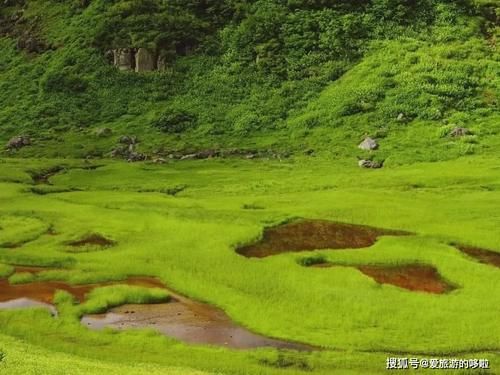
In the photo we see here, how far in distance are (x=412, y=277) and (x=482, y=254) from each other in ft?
22.8

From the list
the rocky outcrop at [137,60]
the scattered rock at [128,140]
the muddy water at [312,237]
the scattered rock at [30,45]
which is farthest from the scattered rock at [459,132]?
the scattered rock at [30,45]

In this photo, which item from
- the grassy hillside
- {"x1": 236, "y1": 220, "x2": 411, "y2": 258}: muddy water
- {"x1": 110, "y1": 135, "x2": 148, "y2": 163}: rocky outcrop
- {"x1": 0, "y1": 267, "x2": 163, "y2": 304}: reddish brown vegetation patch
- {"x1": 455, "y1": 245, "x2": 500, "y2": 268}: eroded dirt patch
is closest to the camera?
{"x1": 0, "y1": 267, "x2": 163, "y2": 304}: reddish brown vegetation patch

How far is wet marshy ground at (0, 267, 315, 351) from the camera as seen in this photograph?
31.9m

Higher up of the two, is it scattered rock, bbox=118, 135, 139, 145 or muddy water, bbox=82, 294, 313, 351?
muddy water, bbox=82, 294, 313, 351

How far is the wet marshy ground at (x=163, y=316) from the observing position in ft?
105

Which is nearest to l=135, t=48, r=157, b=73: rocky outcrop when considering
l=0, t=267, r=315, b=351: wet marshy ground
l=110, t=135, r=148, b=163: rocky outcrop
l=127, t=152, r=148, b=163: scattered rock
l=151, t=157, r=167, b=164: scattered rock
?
l=110, t=135, r=148, b=163: rocky outcrop

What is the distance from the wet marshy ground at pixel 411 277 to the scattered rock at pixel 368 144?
3794cm

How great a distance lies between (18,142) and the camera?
97.7 metres

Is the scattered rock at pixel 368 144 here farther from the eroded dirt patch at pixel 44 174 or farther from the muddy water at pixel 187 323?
the muddy water at pixel 187 323

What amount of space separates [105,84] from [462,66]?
56.7 meters

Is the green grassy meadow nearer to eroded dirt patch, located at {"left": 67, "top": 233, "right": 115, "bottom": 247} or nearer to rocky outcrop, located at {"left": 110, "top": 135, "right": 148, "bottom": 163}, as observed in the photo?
eroded dirt patch, located at {"left": 67, "top": 233, "right": 115, "bottom": 247}

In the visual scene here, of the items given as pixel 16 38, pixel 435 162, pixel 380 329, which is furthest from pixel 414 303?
pixel 16 38

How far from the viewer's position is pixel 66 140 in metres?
97.1

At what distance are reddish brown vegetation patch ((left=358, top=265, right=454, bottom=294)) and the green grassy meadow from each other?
2.13ft
